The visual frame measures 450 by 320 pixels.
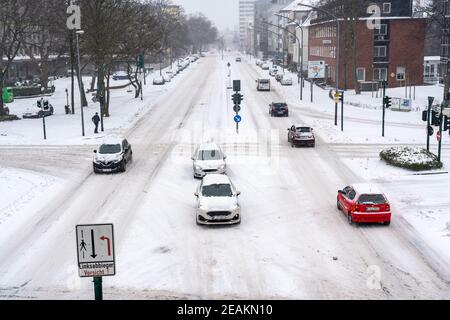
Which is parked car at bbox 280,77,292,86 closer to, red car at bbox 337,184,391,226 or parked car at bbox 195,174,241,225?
parked car at bbox 195,174,241,225

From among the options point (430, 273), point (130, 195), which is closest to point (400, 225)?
point (430, 273)

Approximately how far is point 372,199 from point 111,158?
1382 cm

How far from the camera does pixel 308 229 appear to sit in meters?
21.4

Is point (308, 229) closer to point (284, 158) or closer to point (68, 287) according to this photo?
point (68, 287)

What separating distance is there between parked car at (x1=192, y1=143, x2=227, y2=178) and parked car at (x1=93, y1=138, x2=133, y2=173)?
373 cm

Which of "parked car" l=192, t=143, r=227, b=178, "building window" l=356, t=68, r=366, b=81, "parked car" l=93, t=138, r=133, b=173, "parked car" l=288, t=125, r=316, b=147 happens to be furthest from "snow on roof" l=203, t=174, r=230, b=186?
"building window" l=356, t=68, r=366, b=81

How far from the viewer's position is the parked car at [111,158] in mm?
30391

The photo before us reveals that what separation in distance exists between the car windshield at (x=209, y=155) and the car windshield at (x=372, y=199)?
9.70 metres

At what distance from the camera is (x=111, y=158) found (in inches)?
1197

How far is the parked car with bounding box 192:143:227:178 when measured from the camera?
29.0 meters

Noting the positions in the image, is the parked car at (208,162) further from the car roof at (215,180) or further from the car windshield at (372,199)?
the car windshield at (372,199)

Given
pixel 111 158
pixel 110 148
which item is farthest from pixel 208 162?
pixel 110 148
